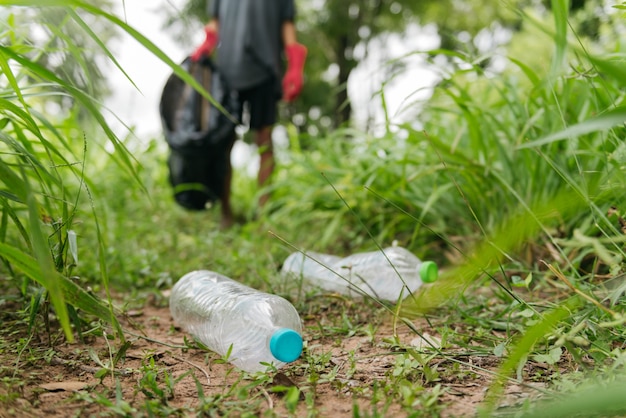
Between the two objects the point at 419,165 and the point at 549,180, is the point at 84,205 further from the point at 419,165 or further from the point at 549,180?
the point at 549,180

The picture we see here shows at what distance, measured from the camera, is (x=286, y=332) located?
1204mm

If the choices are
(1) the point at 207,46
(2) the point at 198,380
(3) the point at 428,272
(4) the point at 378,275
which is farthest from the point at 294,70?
(2) the point at 198,380

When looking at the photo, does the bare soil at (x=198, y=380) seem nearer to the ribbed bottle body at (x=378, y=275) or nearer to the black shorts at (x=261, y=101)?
the ribbed bottle body at (x=378, y=275)

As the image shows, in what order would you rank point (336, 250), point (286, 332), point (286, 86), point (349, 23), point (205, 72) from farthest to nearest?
1. point (349, 23)
2. point (286, 86)
3. point (205, 72)
4. point (336, 250)
5. point (286, 332)

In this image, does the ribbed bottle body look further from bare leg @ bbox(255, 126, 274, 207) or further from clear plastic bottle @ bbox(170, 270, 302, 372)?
bare leg @ bbox(255, 126, 274, 207)

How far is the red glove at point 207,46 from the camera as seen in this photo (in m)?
3.72

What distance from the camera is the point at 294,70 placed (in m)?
3.88

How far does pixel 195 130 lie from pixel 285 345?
2.51 metres

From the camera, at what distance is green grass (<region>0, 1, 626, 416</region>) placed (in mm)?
1092

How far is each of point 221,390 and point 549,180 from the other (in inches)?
56.3

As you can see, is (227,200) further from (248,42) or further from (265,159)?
(248,42)

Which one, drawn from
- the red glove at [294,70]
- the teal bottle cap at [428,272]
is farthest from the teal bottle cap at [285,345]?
the red glove at [294,70]

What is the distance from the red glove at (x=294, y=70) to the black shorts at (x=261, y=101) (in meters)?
0.07

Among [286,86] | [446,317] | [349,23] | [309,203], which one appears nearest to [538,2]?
[349,23]
